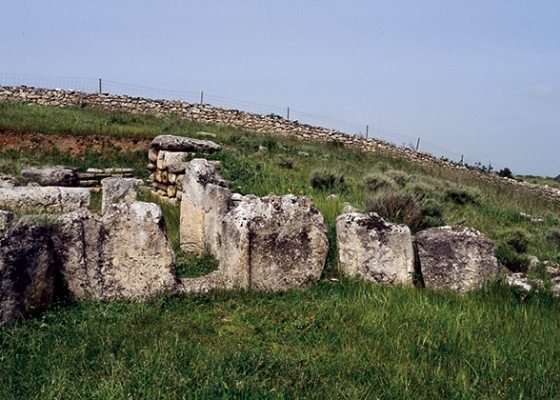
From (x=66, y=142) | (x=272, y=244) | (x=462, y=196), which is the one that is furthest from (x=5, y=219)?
(x=66, y=142)

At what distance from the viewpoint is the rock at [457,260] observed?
592 centimetres

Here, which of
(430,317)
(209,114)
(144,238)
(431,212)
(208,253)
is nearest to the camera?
(430,317)

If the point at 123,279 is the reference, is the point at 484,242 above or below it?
above

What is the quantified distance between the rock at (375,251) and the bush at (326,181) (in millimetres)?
3855

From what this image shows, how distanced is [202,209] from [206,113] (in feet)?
65.4

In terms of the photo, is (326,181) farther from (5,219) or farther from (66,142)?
(66,142)

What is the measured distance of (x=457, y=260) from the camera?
235 inches

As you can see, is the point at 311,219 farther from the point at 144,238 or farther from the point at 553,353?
the point at 553,353

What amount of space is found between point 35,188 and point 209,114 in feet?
59.9

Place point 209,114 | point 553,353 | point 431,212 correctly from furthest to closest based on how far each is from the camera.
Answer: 1. point 209,114
2. point 431,212
3. point 553,353

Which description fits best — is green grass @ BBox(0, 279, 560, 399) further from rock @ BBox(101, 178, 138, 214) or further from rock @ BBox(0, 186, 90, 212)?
rock @ BBox(101, 178, 138, 214)

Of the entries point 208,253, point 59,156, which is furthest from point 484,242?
point 59,156

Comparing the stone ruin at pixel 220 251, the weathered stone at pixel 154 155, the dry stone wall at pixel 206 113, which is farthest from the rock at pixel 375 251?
the dry stone wall at pixel 206 113

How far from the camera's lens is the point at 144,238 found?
536 cm
